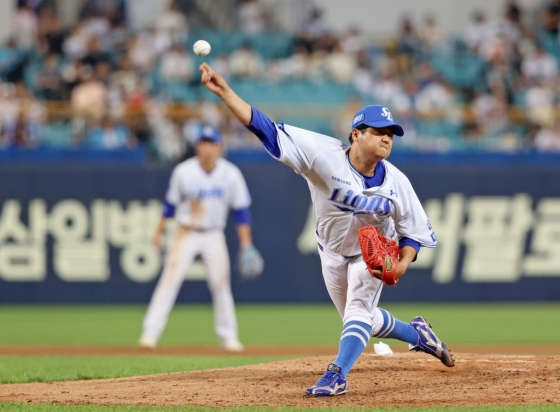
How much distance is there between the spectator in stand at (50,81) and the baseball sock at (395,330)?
923 cm

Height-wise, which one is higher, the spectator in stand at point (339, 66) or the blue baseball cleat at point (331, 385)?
the spectator in stand at point (339, 66)

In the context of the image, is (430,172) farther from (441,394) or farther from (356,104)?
(441,394)

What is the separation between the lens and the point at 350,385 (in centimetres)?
566

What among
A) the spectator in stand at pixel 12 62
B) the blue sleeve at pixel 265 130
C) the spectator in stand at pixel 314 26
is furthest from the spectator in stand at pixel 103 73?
the blue sleeve at pixel 265 130

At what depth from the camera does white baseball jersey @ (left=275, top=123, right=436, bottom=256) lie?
525 centimetres

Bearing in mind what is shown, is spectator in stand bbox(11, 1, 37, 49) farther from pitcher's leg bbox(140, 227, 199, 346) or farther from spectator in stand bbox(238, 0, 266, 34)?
pitcher's leg bbox(140, 227, 199, 346)

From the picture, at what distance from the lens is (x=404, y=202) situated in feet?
17.9

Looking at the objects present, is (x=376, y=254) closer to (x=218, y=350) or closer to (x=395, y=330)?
(x=395, y=330)

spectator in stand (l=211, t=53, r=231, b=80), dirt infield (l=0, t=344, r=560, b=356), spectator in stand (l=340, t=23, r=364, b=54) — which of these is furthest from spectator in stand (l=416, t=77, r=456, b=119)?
dirt infield (l=0, t=344, r=560, b=356)

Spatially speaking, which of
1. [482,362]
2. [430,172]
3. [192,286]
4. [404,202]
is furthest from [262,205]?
[404,202]

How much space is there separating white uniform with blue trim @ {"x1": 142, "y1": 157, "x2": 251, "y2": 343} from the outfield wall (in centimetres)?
354

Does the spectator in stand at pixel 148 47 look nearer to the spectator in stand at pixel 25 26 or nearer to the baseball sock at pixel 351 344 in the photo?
the spectator in stand at pixel 25 26

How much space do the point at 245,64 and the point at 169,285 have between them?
→ 21.8 ft

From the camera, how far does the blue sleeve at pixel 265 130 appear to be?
16.8 ft
